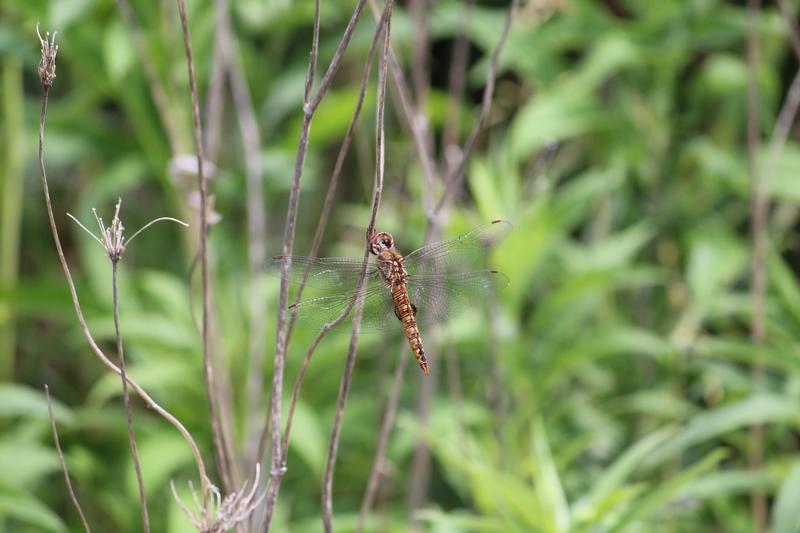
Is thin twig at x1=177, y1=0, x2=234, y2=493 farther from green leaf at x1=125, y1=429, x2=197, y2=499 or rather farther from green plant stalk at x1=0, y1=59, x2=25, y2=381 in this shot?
green plant stalk at x1=0, y1=59, x2=25, y2=381

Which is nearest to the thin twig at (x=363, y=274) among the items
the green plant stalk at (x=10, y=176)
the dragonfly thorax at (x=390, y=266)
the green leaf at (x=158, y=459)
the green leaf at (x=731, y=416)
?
the dragonfly thorax at (x=390, y=266)

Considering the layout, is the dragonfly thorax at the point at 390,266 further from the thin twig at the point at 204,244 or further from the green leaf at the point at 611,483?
the green leaf at the point at 611,483

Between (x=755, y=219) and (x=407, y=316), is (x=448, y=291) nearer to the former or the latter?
(x=407, y=316)

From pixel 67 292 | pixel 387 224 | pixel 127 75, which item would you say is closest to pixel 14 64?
pixel 127 75

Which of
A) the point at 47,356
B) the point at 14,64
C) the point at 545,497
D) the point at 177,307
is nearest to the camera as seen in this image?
the point at 545,497

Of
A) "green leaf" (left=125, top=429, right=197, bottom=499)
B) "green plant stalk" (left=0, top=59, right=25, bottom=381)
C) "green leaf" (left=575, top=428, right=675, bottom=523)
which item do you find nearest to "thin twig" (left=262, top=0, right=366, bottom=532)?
"green leaf" (left=575, top=428, right=675, bottom=523)

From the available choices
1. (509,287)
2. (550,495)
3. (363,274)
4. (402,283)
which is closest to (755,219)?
(509,287)

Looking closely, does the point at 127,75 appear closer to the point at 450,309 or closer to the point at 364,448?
the point at 364,448
